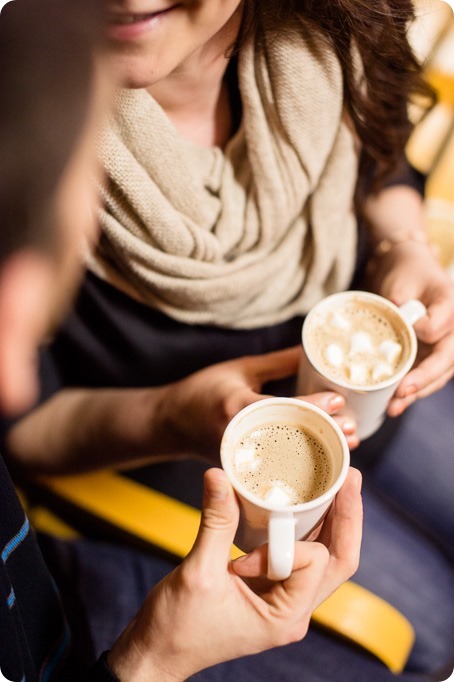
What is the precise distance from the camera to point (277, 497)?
0.51 meters

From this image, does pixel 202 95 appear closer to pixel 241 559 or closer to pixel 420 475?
pixel 241 559

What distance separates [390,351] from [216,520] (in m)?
0.27

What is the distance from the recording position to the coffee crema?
0.61 m

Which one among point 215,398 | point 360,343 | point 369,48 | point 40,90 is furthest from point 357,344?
point 40,90

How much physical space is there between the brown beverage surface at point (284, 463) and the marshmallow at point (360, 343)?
0.43 feet

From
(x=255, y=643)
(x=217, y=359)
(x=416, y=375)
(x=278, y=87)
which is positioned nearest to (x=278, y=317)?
(x=217, y=359)

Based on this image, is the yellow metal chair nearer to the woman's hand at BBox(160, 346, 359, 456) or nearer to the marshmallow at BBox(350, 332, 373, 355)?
the woman's hand at BBox(160, 346, 359, 456)

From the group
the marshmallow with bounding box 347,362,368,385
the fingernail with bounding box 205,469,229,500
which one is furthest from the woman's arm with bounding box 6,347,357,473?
the fingernail with bounding box 205,469,229,500

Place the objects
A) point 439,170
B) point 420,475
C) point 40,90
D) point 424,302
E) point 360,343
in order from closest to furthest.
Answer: point 40,90
point 360,343
point 424,302
point 420,475
point 439,170

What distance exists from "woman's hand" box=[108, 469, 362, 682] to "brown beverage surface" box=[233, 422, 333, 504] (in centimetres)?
3

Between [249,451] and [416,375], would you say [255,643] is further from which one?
[416,375]

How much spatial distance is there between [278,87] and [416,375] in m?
0.35

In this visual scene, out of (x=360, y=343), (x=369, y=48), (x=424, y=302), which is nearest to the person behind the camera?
(x=369, y=48)

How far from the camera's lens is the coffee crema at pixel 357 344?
613 millimetres
